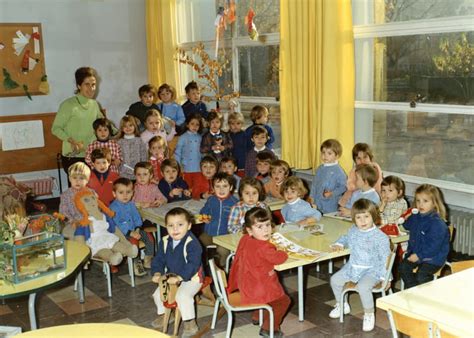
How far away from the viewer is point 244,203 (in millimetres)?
5488

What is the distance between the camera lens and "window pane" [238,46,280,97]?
8102 millimetres

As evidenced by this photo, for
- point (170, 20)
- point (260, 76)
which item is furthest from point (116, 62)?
point (260, 76)

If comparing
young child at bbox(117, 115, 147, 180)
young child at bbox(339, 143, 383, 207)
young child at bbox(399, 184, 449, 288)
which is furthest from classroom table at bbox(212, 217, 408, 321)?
young child at bbox(117, 115, 147, 180)

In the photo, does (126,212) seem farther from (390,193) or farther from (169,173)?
(390,193)

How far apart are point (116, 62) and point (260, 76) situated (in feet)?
9.30

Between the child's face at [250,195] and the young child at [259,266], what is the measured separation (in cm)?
93

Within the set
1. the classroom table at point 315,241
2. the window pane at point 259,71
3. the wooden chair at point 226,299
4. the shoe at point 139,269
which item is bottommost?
the shoe at point 139,269

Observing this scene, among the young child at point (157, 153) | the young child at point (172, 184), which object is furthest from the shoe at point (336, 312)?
the young child at point (157, 153)

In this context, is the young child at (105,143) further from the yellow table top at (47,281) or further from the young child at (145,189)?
the yellow table top at (47,281)

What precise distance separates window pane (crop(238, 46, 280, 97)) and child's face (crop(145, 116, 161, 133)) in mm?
1713

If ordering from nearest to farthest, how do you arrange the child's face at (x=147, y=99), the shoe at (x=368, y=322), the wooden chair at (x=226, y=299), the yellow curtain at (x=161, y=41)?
1. the wooden chair at (x=226, y=299)
2. the shoe at (x=368, y=322)
3. the child's face at (x=147, y=99)
4. the yellow curtain at (x=161, y=41)

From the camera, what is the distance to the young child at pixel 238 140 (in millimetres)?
7523

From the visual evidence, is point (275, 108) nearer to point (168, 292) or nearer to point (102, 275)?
point (102, 275)

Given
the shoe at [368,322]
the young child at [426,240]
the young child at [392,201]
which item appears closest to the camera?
the shoe at [368,322]
